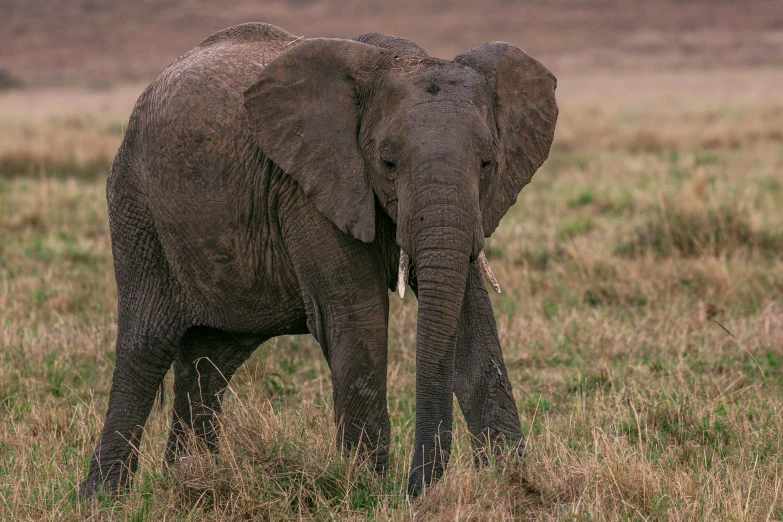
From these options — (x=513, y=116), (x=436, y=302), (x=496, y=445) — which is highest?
(x=513, y=116)

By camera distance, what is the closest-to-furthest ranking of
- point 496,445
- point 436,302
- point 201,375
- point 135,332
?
point 436,302 → point 496,445 → point 135,332 → point 201,375

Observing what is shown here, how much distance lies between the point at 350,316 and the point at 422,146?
2.75 feet

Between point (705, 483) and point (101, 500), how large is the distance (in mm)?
2612

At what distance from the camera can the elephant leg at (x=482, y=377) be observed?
192 inches

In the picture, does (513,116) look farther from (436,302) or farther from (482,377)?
(482,377)

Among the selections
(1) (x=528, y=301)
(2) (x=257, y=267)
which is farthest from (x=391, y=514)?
(1) (x=528, y=301)

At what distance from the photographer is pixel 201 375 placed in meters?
5.65

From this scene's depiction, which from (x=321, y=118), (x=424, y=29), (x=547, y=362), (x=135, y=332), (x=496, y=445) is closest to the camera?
(x=321, y=118)

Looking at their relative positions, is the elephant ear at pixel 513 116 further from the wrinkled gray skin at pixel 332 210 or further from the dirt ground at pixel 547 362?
the dirt ground at pixel 547 362

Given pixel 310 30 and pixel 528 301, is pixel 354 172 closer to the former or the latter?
pixel 528 301

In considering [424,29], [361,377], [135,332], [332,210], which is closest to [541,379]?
[361,377]

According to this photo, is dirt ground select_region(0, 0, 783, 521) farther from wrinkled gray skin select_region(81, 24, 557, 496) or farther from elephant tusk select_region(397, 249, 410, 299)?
elephant tusk select_region(397, 249, 410, 299)

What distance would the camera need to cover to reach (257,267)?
5000 millimetres

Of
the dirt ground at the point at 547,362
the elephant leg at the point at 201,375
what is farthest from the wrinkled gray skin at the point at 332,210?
the dirt ground at the point at 547,362
